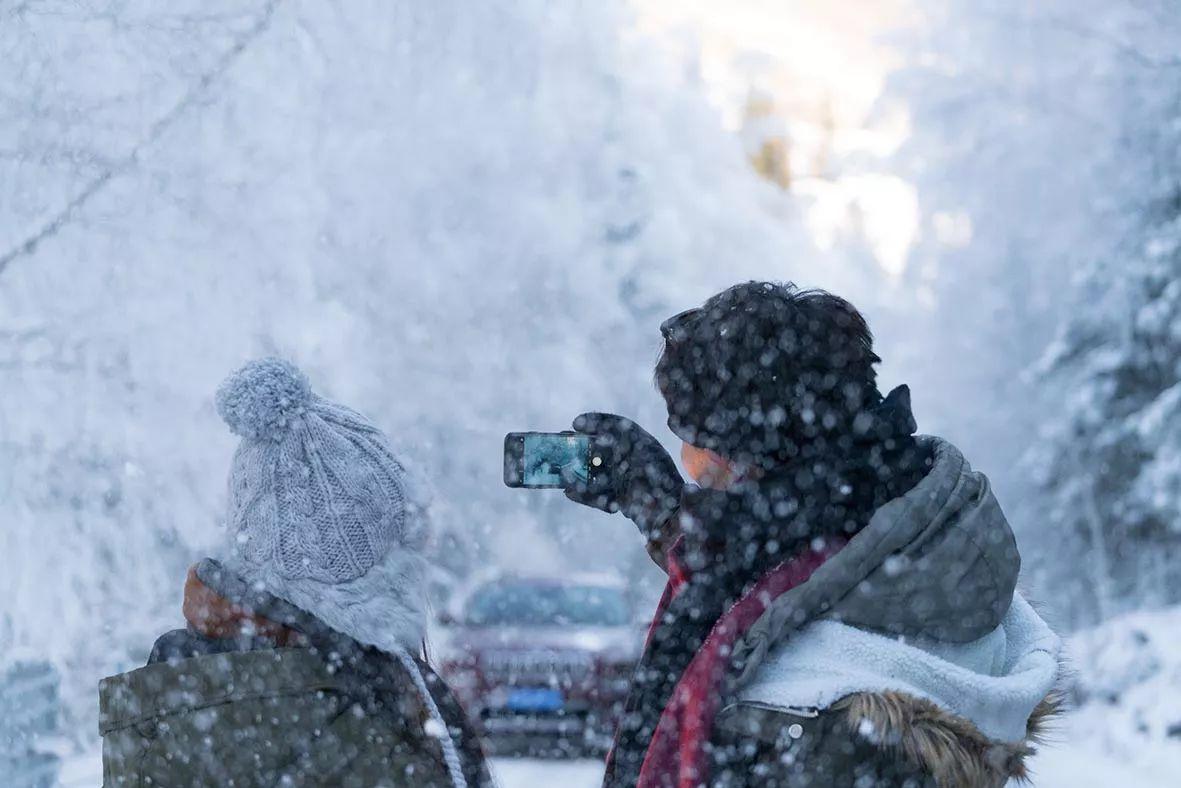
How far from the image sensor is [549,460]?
2178mm

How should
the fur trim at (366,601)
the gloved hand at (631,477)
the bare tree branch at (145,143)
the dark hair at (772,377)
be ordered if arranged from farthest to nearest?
the bare tree branch at (145,143) < the fur trim at (366,601) < the gloved hand at (631,477) < the dark hair at (772,377)

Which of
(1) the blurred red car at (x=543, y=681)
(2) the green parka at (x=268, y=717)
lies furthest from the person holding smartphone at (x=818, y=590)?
(1) the blurred red car at (x=543, y=681)

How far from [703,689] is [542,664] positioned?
7.80 meters

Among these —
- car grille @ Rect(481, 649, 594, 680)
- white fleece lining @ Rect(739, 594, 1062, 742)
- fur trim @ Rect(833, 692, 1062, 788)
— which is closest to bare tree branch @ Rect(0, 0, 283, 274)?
car grille @ Rect(481, 649, 594, 680)

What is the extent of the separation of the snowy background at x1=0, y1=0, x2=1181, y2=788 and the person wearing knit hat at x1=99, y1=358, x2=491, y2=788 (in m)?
1.08

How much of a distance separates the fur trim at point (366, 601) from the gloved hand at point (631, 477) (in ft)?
1.29

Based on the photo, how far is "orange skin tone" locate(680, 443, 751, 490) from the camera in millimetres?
1883

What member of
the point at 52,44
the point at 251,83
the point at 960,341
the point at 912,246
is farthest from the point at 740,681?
the point at 912,246

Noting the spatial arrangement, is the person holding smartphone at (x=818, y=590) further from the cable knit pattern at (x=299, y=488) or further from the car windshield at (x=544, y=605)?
the car windshield at (x=544, y=605)

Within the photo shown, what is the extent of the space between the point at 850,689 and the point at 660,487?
1.71ft

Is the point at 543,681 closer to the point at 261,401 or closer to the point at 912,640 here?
the point at 261,401

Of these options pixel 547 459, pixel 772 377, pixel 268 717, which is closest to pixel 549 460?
pixel 547 459

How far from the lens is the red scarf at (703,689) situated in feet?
5.63

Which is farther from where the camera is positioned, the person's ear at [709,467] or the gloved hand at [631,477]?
the gloved hand at [631,477]
